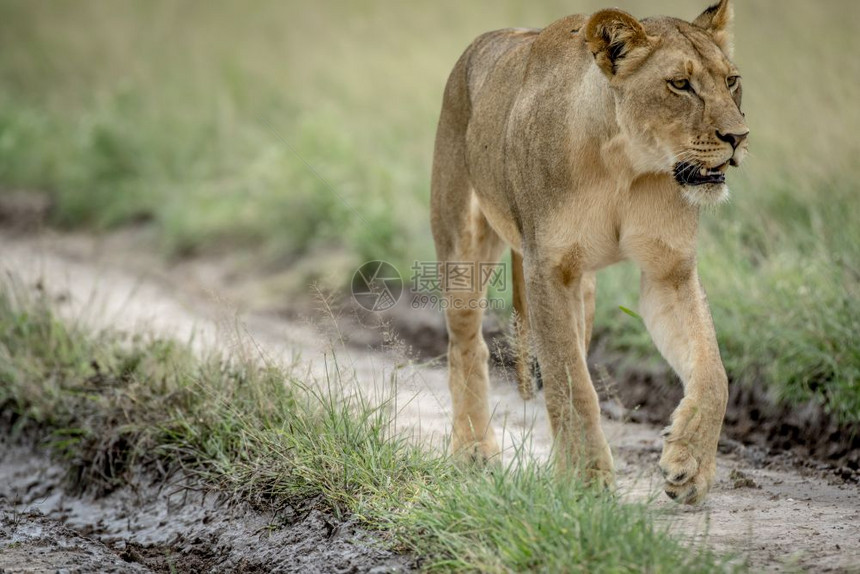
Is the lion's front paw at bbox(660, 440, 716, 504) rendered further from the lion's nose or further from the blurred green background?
the blurred green background

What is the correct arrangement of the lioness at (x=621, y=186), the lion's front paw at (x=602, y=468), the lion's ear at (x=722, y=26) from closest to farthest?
1. the lioness at (x=621, y=186)
2. the lion's front paw at (x=602, y=468)
3. the lion's ear at (x=722, y=26)

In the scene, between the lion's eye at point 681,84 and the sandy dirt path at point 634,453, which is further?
the lion's eye at point 681,84

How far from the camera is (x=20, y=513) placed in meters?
3.95

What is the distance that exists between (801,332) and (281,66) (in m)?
8.35

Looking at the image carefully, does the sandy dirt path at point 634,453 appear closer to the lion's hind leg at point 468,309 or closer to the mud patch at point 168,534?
the lion's hind leg at point 468,309

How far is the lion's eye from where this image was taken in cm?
330

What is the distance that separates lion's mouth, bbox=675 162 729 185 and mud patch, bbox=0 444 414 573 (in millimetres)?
1330

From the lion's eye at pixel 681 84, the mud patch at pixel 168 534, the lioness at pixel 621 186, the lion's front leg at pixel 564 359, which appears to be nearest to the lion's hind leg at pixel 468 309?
the lioness at pixel 621 186

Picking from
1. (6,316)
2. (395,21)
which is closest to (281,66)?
(395,21)

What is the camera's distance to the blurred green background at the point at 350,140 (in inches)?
214

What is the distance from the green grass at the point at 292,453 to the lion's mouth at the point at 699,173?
0.92 metres

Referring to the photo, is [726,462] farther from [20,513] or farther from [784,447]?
[20,513]

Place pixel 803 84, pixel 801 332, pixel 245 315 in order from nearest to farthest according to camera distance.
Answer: pixel 801 332
pixel 245 315
pixel 803 84

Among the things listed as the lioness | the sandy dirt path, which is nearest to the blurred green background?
the sandy dirt path
